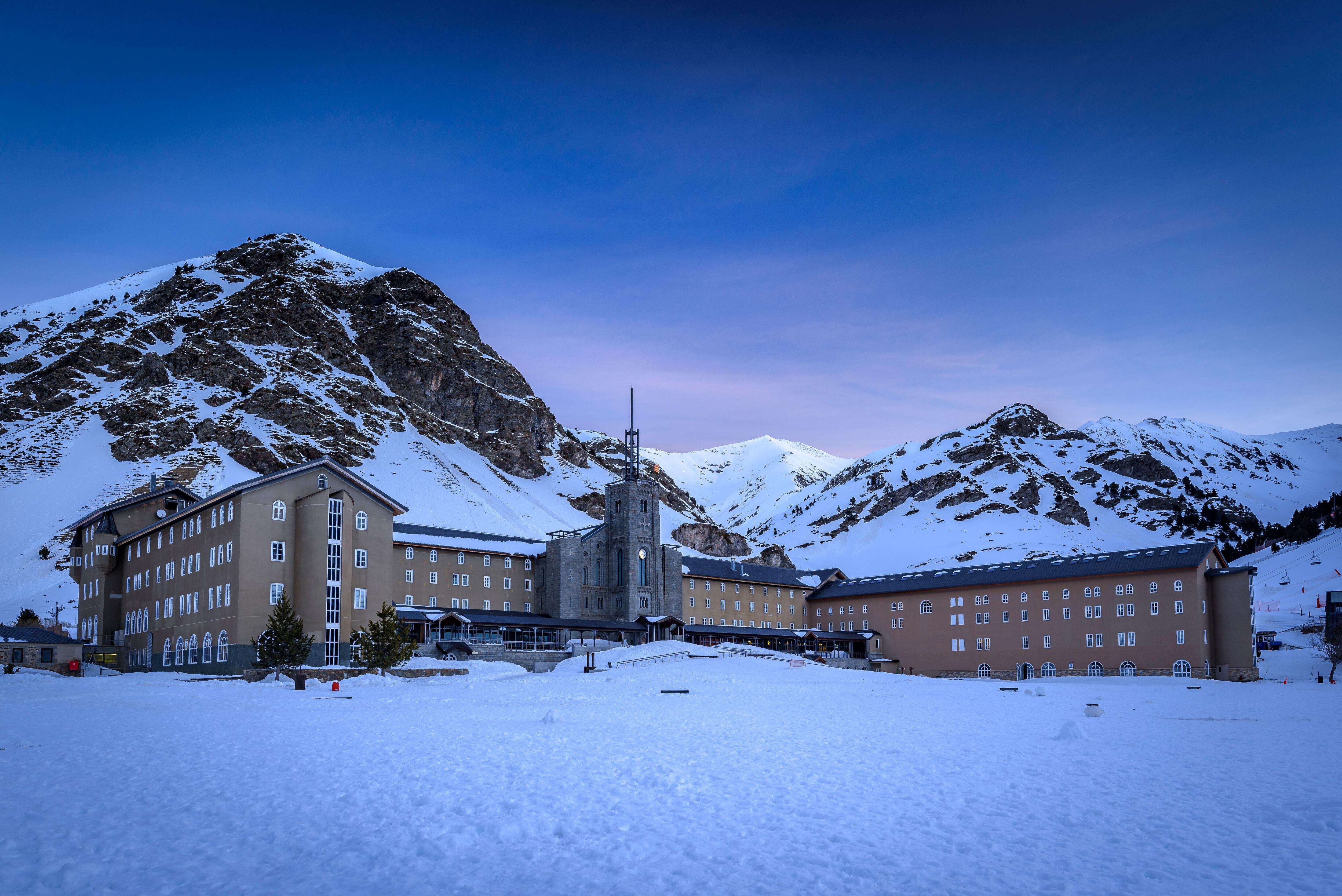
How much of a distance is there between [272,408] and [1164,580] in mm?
156385

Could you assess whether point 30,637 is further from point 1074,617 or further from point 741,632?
point 1074,617

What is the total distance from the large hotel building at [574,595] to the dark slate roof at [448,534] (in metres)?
0.38

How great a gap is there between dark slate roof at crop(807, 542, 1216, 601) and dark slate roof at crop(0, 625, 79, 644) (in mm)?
74603

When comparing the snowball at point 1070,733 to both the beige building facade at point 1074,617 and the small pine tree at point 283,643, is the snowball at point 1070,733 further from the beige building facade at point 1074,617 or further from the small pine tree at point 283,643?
the beige building facade at point 1074,617

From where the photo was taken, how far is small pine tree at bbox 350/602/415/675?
5766cm

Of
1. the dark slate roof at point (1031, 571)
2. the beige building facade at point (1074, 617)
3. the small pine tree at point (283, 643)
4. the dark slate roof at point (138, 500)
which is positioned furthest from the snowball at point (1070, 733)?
the dark slate roof at point (138, 500)

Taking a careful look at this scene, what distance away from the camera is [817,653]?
95.8 metres

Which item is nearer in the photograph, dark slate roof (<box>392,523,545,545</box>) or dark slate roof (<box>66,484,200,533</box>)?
dark slate roof (<box>66,484,200,533</box>)

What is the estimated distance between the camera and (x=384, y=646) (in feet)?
190

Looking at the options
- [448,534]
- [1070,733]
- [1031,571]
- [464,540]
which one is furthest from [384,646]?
[1031,571]

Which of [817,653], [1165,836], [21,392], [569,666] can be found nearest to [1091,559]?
[817,653]

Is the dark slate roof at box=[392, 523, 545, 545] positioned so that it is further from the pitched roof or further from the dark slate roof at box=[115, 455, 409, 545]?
the dark slate roof at box=[115, 455, 409, 545]

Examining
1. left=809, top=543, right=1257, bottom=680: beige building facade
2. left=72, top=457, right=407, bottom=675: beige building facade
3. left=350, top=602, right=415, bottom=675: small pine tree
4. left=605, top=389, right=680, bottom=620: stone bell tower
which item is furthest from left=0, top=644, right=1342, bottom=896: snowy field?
left=605, top=389, right=680, bottom=620: stone bell tower

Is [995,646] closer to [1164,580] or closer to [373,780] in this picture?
[1164,580]
